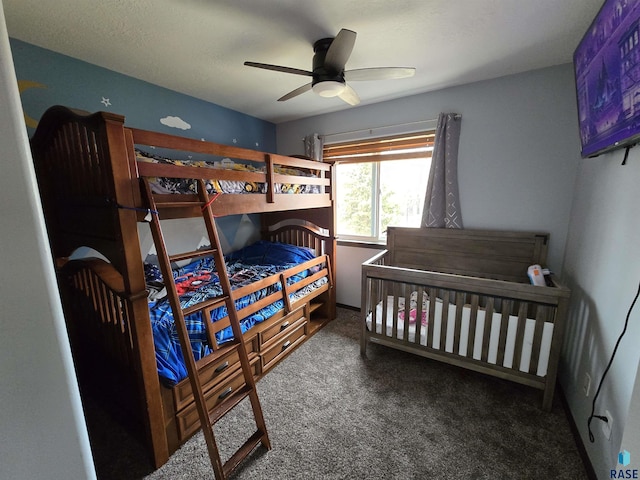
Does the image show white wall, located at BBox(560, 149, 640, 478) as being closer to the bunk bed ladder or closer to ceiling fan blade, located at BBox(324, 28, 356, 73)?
ceiling fan blade, located at BBox(324, 28, 356, 73)

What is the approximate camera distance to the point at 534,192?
2.23 metres

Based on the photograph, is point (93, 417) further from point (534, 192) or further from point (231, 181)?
point (534, 192)

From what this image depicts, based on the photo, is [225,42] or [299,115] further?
[299,115]

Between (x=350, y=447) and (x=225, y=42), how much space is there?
258cm

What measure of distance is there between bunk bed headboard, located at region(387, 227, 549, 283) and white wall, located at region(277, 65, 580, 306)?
0.10 m

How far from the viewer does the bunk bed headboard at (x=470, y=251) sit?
90.0 inches

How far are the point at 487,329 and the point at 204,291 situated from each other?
2.08 m

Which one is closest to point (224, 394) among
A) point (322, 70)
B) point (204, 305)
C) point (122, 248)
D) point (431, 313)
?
point (204, 305)

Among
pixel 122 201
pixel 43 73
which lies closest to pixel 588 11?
pixel 122 201

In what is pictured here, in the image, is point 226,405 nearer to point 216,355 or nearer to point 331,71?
point 216,355

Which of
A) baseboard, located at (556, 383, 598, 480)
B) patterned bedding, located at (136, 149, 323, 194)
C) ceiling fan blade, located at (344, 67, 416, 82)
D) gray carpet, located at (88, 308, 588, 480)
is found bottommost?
gray carpet, located at (88, 308, 588, 480)

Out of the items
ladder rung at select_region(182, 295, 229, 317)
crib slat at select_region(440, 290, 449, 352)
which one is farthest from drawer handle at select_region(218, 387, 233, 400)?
crib slat at select_region(440, 290, 449, 352)

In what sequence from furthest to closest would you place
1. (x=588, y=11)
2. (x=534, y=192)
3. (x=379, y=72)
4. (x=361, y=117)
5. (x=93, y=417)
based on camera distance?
(x=361, y=117), (x=534, y=192), (x=93, y=417), (x=379, y=72), (x=588, y=11)

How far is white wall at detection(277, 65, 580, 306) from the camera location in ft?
6.86
